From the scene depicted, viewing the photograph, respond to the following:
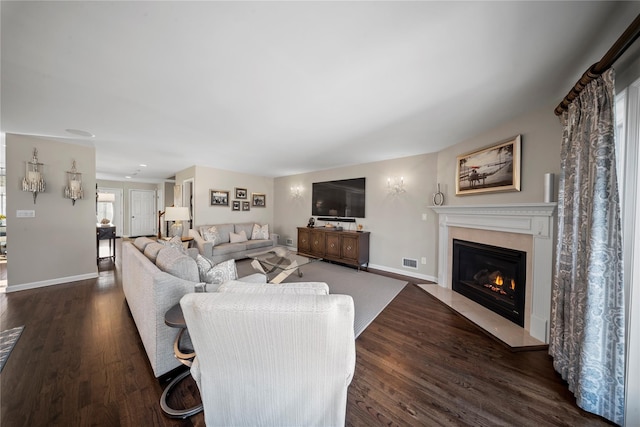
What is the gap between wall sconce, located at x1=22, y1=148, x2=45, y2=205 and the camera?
3.06 m

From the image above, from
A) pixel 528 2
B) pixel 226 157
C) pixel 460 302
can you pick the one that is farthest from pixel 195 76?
pixel 460 302

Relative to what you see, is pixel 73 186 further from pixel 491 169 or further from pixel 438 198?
pixel 491 169

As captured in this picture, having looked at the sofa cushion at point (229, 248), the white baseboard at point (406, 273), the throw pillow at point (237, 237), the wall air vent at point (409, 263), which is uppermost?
the throw pillow at point (237, 237)

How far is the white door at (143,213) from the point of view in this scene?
784 centimetres

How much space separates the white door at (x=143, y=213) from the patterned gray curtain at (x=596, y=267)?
422 inches

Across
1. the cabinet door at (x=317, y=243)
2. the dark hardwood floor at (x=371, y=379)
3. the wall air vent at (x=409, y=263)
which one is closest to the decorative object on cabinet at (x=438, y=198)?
the wall air vent at (x=409, y=263)

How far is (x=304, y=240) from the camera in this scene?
5195 mm

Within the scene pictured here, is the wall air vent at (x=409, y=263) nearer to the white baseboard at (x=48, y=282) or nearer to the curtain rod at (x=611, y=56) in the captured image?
the curtain rod at (x=611, y=56)

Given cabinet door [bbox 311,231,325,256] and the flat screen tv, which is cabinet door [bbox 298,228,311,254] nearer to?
cabinet door [bbox 311,231,325,256]

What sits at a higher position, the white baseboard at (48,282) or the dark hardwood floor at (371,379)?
the white baseboard at (48,282)

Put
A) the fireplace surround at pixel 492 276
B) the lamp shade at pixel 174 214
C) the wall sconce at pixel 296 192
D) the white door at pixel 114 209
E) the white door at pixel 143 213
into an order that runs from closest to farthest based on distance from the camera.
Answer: the fireplace surround at pixel 492 276 → the lamp shade at pixel 174 214 → the wall sconce at pixel 296 192 → the white door at pixel 114 209 → the white door at pixel 143 213

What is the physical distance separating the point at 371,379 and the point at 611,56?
2572mm

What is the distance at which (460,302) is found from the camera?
285cm

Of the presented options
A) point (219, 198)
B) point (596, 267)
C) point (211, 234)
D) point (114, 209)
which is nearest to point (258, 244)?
point (211, 234)
